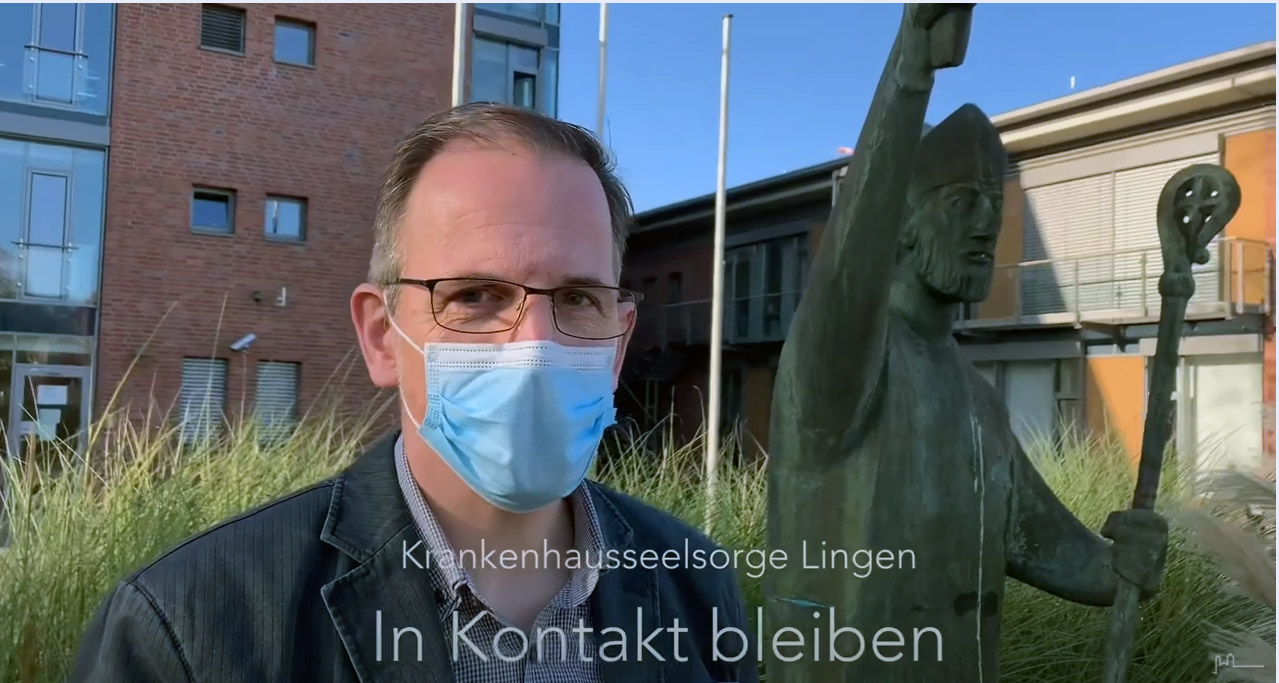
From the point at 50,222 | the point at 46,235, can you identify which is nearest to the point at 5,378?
the point at 46,235

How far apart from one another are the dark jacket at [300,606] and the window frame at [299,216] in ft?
44.3

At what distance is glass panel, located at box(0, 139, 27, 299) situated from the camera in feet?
41.8

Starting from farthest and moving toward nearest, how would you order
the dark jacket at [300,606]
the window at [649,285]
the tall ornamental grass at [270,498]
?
the window at [649,285], the tall ornamental grass at [270,498], the dark jacket at [300,606]

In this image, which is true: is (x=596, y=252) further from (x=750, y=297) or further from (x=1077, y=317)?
(x=750, y=297)

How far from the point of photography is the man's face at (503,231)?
154cm

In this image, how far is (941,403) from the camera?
81.0 inches

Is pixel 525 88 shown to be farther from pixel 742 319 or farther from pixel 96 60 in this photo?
pixel 742 319

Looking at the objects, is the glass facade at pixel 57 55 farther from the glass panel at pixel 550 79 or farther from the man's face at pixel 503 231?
the man's face at pixel 503 231

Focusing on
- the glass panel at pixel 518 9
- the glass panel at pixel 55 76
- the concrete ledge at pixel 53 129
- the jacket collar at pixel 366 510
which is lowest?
the jacket collar at pixel 366 510

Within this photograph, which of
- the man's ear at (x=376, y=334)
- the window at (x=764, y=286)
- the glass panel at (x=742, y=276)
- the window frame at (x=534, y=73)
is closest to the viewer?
the man's ear at (x=376, y=334)

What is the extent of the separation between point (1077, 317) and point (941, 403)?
12108mm

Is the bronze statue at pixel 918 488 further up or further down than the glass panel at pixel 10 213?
further down

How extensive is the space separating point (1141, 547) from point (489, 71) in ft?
47.6

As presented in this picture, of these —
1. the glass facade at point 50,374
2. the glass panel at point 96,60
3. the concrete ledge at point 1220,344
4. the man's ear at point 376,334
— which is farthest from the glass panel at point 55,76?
the man's ear at point 376,334
